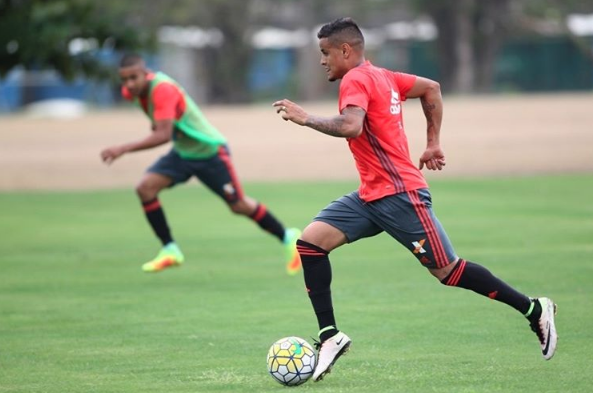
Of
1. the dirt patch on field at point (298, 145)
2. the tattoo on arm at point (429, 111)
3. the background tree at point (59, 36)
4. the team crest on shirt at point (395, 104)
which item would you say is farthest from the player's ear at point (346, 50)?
the dirt patch on field at point (298, 145)

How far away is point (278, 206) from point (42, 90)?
40457 mm

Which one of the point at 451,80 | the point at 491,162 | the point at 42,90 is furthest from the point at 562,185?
the point at 42,90

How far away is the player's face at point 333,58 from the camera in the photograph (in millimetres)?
7859

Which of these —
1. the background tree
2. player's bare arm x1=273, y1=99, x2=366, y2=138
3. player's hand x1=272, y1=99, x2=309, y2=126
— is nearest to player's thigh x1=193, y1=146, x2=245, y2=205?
player's bare arm x1=273, y1=99, x2=366, y2=138

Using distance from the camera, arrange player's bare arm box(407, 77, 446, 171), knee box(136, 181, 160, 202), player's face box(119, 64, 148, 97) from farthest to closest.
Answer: knee box(136, 181, 160, 202)
player's face box(119, 64, 148, 97)
player's bare arm box(407, 77, 446, 171)

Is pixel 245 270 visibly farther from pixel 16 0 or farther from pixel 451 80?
pixel 451 80

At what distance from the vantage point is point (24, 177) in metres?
27.9

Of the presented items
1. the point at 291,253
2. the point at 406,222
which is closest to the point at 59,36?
the point at 291,253

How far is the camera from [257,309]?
10.4 m

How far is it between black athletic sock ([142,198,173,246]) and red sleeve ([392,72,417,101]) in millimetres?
5525

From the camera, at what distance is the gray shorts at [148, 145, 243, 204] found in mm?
13445

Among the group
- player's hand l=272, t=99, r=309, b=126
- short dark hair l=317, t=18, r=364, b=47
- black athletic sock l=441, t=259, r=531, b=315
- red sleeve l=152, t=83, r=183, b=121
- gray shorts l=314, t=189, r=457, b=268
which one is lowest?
black athletic sock l=441, t=259, r=531, b=315

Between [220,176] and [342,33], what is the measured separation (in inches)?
228

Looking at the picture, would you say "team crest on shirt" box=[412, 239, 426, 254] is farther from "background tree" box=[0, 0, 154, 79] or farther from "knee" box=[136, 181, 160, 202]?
"background tree" box=[0, 0, 154, 79]
